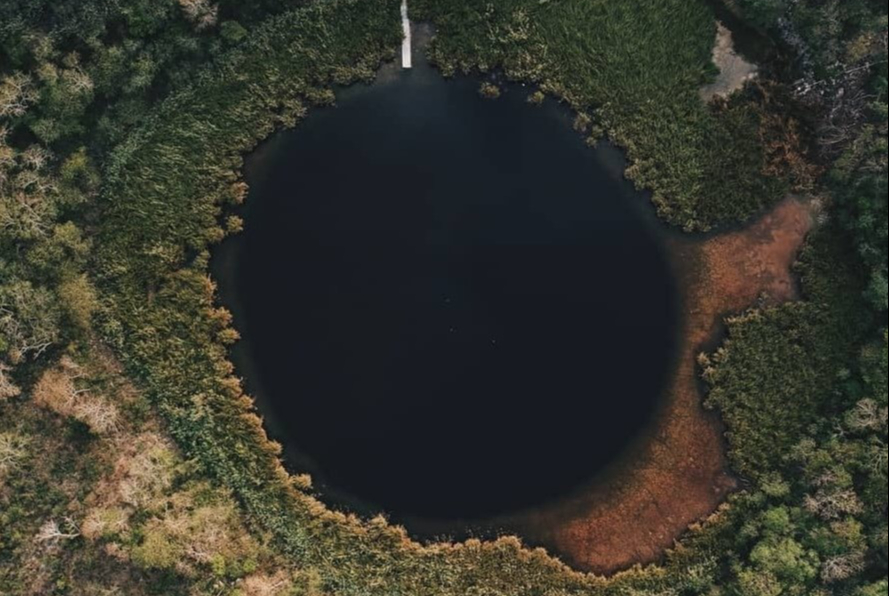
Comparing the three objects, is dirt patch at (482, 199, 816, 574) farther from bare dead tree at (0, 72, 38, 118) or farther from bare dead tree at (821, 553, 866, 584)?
bare dead tree at (0, 72, 38, 118)

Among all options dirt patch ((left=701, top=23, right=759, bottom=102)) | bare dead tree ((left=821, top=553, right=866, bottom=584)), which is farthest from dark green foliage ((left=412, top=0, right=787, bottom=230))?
bare dead tree ((left=821, top=553, right=866, bottom=584))

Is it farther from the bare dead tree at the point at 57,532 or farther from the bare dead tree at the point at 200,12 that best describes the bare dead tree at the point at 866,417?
the bare dead tree at the point at 57,532

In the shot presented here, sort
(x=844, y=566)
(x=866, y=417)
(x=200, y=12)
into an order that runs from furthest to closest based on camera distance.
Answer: (x=200, y=12)
(x=866, y=417)
(x=844, y=566)

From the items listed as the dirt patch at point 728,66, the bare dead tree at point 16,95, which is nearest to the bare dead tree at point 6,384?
the bare dead tree at point 16,95

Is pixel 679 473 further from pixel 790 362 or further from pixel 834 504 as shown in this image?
pixel 790 362

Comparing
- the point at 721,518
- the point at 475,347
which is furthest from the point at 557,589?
the point at 475,347

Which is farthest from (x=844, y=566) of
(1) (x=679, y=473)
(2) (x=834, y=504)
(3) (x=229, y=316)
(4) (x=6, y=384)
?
(4) (x=6, y=384)
